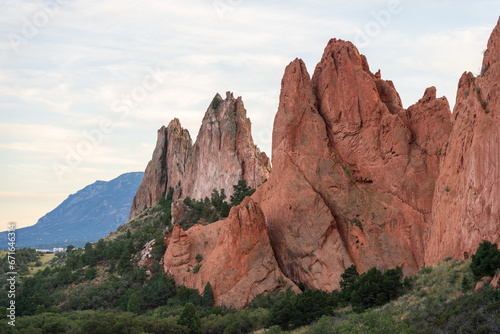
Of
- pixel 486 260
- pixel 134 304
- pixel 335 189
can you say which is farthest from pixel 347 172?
pixel 134 304

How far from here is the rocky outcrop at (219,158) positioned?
10038 cm

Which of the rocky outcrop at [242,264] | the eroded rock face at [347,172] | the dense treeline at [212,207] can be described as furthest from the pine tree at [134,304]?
the dense treeline at [212,207]

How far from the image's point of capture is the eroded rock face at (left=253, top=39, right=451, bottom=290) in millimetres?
58812

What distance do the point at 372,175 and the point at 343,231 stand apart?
7.32 metres

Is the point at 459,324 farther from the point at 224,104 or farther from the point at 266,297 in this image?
the point at 224,104

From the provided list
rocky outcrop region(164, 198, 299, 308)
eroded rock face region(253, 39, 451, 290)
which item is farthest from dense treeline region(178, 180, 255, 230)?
rocky outcrop region(164, 198, 299, 308)

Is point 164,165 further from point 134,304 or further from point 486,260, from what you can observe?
point 486,260

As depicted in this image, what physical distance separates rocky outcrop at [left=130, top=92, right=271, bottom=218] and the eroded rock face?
3115 centimetres

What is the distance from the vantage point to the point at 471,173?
40250mm

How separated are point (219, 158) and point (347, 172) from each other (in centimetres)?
4554

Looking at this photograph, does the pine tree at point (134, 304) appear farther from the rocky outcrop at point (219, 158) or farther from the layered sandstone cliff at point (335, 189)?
the rocky outcrop at point (219, 158)

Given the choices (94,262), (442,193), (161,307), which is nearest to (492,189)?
(442,193)

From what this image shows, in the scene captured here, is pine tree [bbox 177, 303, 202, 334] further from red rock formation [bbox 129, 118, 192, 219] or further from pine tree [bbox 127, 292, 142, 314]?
red rock formation [bbox 129, 118, 192, 219]

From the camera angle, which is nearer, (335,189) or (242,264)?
(242,264)
